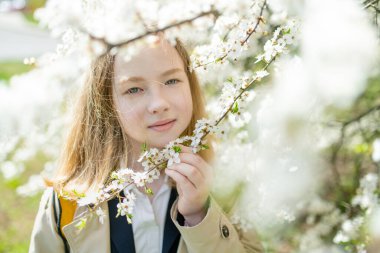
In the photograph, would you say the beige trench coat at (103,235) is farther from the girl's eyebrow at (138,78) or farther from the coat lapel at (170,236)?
the girl's eyebrow at (138,78)

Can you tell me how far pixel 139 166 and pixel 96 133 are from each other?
17 centimetres

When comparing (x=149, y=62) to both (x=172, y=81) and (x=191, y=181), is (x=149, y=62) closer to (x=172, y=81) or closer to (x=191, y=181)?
(x=172, y=81)

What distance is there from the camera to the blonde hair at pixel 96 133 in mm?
1492

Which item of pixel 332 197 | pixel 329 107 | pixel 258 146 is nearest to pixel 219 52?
pixel 258 146

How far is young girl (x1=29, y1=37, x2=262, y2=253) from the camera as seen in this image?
53.4 inches

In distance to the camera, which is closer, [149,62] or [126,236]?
[149,62]

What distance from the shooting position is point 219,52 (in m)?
1.18

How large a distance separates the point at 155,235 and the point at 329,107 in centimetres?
110

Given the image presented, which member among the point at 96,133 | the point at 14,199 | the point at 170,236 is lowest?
the point at 170,236

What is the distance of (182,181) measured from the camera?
1354mm

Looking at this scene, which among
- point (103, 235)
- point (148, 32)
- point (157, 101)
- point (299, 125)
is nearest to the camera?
point (148, 32)

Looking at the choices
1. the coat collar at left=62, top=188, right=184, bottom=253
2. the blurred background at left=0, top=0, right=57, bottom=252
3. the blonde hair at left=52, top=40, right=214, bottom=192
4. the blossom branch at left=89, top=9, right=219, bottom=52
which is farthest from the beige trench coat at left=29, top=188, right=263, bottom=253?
the blossom branch at left=89, top=9, right=219, bottom=52

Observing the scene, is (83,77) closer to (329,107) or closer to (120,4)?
(120,4)

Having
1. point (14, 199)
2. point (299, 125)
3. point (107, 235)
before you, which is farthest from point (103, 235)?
point (14, 199)
